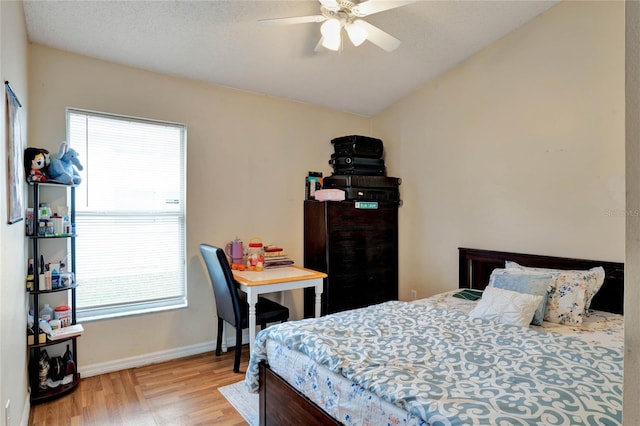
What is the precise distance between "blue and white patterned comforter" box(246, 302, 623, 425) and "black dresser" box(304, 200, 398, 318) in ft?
4.71

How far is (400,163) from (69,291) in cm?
336

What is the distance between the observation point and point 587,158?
2686 mm

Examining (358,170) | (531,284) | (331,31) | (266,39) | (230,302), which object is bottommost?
(230,302)

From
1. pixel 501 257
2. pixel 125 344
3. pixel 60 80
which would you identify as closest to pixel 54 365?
pixel 125 344

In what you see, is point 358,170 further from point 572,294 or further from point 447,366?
point 447,366

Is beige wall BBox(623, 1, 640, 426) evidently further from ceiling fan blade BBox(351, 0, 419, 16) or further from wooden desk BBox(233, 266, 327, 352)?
wooden desk BBox(233, 266, 327, 352)

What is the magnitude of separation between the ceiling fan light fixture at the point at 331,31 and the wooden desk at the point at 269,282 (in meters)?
1.79

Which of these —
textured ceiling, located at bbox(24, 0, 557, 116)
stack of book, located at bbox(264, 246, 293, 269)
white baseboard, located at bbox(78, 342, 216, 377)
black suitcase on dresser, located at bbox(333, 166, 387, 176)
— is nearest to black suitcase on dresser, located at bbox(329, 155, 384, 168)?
black suitcase on dresser, located at bbox(333, 166, 387, 176)

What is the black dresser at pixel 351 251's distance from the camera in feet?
12.0

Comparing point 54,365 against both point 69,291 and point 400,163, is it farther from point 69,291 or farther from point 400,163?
point 400,163

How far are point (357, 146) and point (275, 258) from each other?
59.2 inches

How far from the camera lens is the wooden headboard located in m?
2.51

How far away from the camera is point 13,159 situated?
185 centimetres

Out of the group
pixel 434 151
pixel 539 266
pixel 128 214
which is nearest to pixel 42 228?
pixel 128 214
